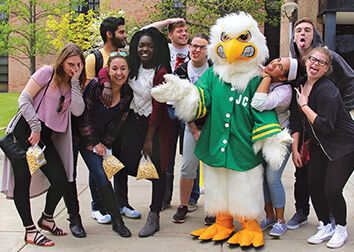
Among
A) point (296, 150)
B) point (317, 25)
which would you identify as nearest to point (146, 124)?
point (296, 150)

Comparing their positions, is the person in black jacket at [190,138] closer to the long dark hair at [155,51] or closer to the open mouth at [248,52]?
the long dark hair at [155,51]

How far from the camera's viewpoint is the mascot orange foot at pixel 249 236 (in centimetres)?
335

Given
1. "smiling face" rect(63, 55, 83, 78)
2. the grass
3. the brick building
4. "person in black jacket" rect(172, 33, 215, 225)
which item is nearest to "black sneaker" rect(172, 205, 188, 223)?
"person in black jacket" rect(172, 33, 215, 225)

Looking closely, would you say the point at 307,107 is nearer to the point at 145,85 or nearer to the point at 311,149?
the point at 311,149

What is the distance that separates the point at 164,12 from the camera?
47.4ft

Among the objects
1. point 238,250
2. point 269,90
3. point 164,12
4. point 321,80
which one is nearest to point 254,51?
point 269,90

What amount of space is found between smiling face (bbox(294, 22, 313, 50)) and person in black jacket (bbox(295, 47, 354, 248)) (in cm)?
31

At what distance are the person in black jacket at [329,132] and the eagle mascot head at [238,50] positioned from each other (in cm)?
46

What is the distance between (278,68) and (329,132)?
0.68 meters

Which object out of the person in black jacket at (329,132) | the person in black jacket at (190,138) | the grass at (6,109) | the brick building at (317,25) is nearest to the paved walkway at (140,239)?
the person in black jacket at (190,138)

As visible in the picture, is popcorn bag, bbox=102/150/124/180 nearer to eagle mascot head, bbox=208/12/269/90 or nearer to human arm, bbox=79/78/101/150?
human arm, bbox=79/78/101/150

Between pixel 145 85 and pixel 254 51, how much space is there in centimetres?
102

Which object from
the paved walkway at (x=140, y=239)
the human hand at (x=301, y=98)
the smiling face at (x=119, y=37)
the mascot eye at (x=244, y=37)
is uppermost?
the smiling face at (x=119, y=37)

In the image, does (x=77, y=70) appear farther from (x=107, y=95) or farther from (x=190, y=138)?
(x=190, y=138)
